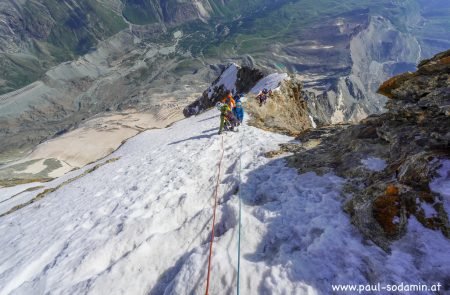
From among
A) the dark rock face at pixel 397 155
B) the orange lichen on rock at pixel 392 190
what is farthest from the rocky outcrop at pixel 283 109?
the orange lichen on rock at pixel 392 190

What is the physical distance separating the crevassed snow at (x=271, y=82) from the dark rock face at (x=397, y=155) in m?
19.4

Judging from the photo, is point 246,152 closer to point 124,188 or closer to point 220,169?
point 220,169

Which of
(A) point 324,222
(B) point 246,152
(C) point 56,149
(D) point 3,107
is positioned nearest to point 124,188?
(B) point 246,152

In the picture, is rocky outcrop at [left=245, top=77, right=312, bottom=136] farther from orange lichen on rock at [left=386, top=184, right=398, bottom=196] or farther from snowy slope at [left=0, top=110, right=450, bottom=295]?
orange lichen on rock at [left=386, top=184, right=398, bottom=196]

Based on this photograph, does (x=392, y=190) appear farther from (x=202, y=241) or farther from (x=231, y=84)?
(x=231, y=84)

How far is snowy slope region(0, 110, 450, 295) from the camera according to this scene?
6.18 metres

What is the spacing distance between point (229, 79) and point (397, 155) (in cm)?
3901

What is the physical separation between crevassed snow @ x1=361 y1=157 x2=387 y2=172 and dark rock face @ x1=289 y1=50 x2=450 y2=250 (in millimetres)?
152

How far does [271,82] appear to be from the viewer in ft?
110

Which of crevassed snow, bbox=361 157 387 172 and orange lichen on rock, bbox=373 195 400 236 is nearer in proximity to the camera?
orange lichen on rock, bbox=373 195 400 236

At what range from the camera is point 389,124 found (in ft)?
34.3

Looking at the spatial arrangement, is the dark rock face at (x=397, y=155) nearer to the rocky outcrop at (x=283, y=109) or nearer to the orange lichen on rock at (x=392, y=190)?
the orange lichen on rock at (x=392, y=190)

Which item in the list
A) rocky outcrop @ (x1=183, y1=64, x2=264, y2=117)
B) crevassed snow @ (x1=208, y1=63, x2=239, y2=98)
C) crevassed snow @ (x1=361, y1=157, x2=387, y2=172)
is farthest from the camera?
crevassed snow @ (x1=208, y1=63, x2=239, y2=98)

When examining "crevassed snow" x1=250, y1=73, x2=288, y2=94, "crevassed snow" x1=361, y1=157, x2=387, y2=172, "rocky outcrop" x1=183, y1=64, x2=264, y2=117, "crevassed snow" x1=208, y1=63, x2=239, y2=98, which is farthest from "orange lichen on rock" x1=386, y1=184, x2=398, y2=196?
"crevassed snow" x1=208, y1=63, x2=239, y2=98
